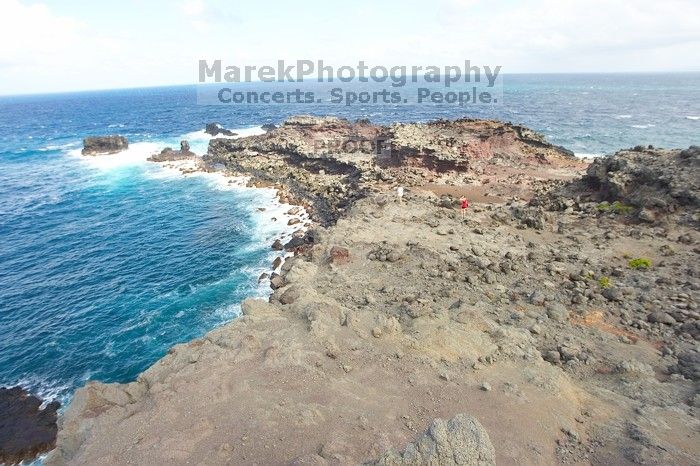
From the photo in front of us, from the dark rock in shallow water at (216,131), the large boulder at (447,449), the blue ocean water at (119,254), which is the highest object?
the dark rock in shallow water at (216,131)

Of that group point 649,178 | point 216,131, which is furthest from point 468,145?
point 216,131

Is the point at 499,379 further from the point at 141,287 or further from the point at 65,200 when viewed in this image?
the point at 65,200

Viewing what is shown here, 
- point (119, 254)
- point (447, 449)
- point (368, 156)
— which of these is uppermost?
point (368, 156)

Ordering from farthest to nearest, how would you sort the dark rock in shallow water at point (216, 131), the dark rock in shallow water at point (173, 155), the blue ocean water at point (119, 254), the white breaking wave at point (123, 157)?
1. the dark rock in shallow water at point (216, 131)
2. the white breaking wave at point (123, 157)
3. the dark rock in shallow water at point (173, 155)
4. the blue ocean water at point (119, 254)

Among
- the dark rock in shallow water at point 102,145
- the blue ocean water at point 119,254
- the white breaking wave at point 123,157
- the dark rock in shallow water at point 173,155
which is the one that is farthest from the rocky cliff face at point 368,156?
the dark rock in shallow water at point 102,145

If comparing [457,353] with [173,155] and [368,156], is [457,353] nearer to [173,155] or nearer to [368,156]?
[368,156]

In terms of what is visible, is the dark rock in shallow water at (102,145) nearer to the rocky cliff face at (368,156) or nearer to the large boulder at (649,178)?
the rocky cliff face at (368,156)
